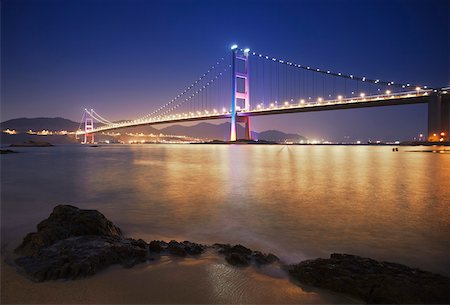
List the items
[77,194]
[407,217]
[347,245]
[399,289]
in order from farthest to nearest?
[77,194], [407,217], [347,245], [399,289]

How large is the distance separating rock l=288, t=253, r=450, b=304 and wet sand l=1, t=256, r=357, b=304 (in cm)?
9

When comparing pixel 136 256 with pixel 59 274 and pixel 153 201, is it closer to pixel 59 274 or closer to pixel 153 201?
pixel 59 274

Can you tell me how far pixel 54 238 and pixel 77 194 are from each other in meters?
4.18

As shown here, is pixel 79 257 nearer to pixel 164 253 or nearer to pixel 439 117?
pixel 164 253

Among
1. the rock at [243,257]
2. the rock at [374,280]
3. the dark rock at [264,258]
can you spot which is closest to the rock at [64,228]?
the rock at [243,257]

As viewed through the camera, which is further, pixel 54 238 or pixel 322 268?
pixel 54 238

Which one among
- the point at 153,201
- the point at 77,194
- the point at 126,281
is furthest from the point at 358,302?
the point at 77,194

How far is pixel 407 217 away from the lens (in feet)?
13.3

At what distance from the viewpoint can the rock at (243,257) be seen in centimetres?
233

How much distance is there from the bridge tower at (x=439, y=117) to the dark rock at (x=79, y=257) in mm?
40888

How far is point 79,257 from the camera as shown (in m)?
2.13

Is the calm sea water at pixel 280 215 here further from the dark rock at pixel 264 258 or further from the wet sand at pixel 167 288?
the wet sand at pixel 167 288

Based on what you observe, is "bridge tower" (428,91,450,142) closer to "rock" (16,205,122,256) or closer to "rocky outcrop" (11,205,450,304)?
"rocky outcrop" (11,205,450,304)

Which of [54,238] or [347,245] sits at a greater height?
[54,238]
